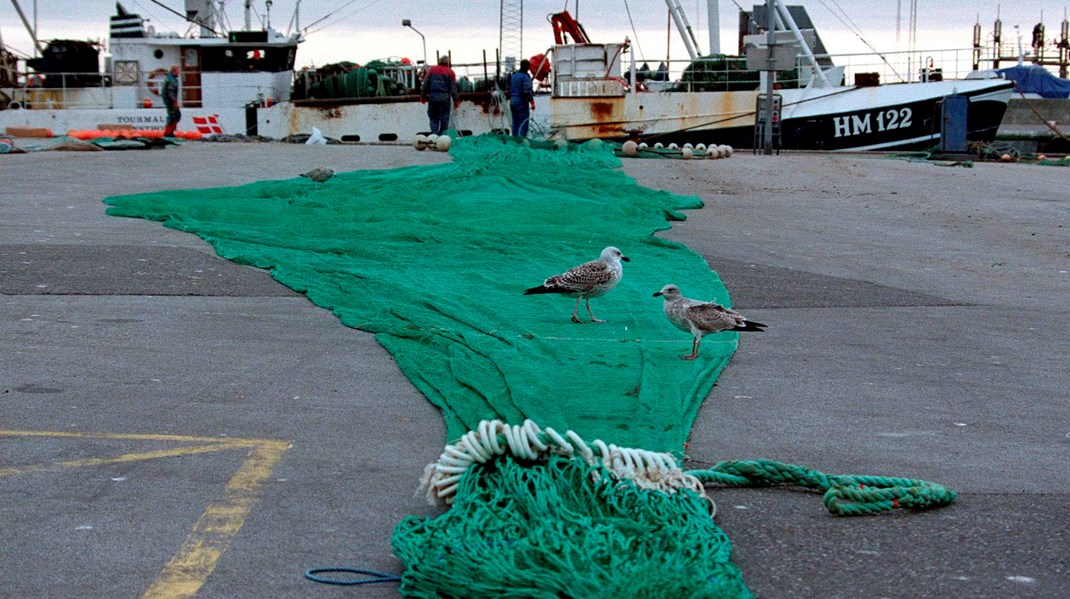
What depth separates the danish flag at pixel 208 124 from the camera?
3359cm

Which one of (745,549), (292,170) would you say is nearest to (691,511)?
(745,549)

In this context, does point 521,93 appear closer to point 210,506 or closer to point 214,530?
point 210,506

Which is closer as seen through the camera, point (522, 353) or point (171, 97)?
point (522, 353)

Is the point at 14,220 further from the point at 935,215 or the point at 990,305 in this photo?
the point at 935,215

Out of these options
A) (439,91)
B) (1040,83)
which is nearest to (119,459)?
(439,91)

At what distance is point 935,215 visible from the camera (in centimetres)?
1378

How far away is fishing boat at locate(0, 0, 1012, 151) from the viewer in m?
30.0

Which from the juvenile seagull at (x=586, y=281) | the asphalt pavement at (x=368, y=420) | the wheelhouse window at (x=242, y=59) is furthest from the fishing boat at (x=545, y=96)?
the juvenile seagull at (x=586, y=281)

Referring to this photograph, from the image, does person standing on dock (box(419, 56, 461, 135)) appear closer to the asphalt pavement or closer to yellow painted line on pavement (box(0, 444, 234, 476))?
the asphalt pavement

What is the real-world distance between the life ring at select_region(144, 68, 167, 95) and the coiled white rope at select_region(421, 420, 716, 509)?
3260 cm

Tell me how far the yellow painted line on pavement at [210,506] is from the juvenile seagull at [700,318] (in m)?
2.46

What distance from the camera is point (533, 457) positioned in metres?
3.91

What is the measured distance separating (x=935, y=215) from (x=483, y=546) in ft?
38.2

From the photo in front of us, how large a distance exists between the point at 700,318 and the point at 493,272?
9.75ft
